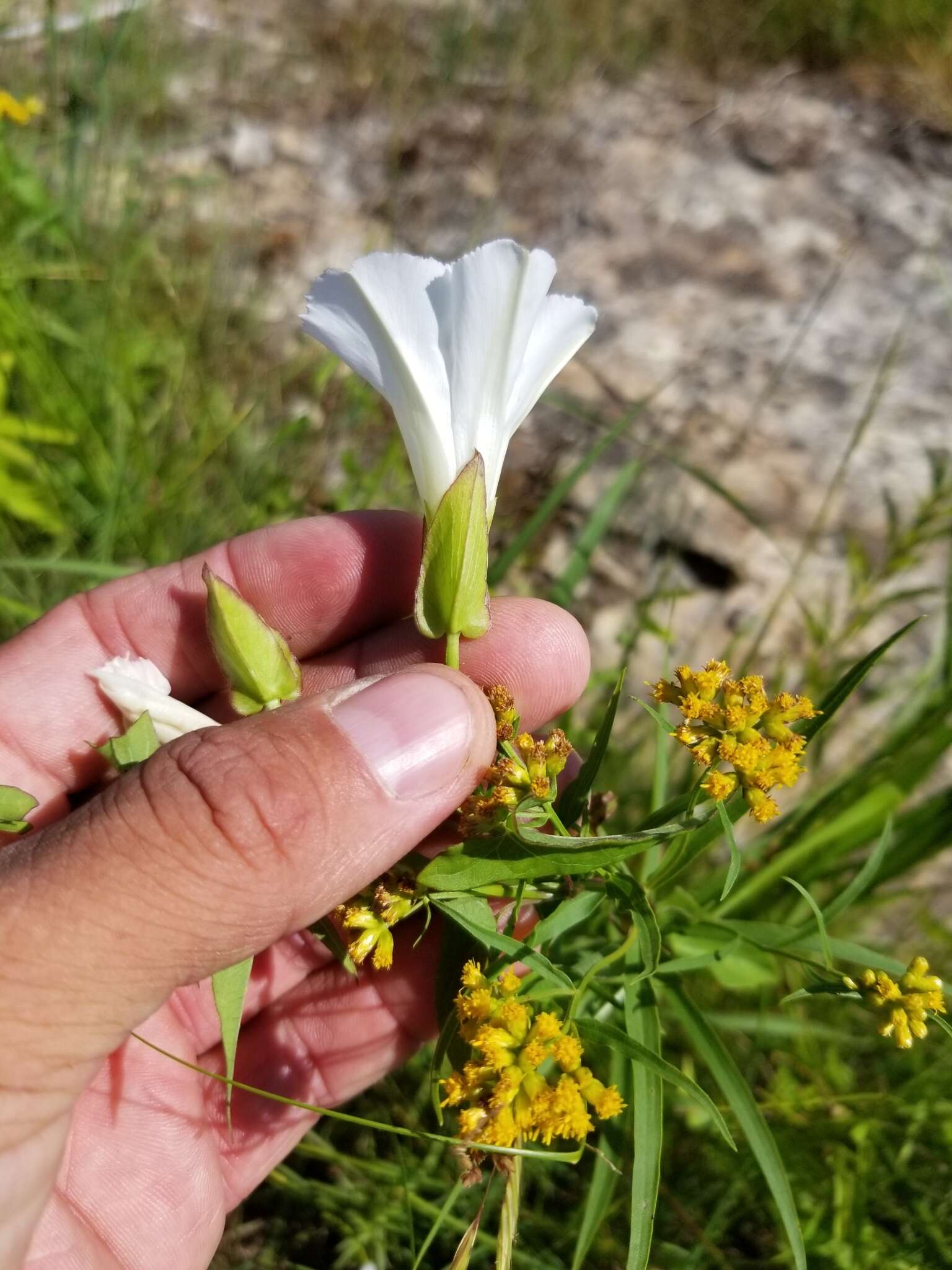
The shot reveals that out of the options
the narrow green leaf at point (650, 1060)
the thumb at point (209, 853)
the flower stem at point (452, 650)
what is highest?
the flower stem at point (452, 650)

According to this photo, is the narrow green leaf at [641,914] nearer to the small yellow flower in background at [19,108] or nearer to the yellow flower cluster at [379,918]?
the yellow flower cluster at [379,918]

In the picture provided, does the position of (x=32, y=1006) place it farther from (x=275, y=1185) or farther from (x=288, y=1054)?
(x=275, y=1185)

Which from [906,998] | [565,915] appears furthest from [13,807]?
[906,998]

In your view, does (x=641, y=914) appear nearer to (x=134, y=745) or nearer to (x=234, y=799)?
(x=234, y=799)

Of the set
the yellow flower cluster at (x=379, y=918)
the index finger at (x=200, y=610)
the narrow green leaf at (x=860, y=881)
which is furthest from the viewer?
the index finger at (x=200, y=610)

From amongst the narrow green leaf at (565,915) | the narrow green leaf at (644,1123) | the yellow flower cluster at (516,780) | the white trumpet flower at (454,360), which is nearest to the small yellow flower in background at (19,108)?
the white trumpet flower at (454,360)

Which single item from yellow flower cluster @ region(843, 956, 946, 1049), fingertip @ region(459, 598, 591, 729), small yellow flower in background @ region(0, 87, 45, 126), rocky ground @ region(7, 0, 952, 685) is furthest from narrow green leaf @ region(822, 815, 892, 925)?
small yellow flower in background @ region(0, 87, 45, 126)
